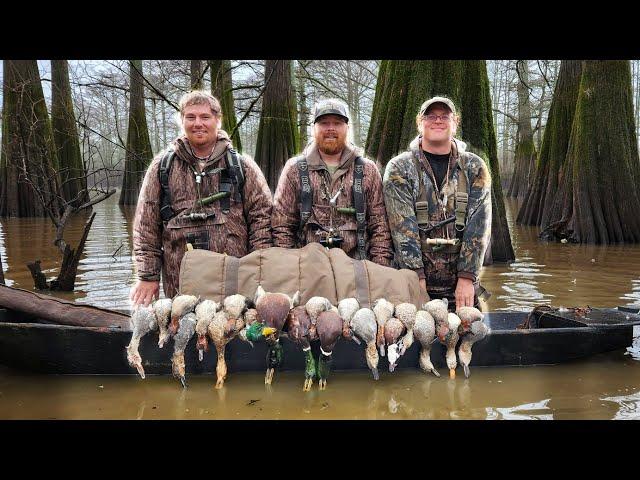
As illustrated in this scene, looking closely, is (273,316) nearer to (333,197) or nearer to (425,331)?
(425,331)

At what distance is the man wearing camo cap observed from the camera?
5590mm

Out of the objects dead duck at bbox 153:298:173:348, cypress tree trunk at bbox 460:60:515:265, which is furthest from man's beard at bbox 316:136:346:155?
cypress tree trunk at bbox 460:60:515:265

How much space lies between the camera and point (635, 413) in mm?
4410

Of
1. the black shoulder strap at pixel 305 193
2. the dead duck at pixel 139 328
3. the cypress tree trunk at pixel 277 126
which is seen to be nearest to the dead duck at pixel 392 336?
the black shoulder strap at pixel 305 193

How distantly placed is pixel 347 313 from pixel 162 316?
145 centimetres

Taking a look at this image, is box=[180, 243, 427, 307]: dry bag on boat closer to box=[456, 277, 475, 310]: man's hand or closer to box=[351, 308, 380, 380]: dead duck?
box=[351, 308, 380, 380]: dead duck

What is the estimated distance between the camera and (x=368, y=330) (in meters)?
4.82

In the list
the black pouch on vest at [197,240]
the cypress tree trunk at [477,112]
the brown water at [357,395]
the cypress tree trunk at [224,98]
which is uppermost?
the cypress tree trunk at [224,98]

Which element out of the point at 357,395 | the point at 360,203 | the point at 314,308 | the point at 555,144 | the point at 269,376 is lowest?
the point at 357,395

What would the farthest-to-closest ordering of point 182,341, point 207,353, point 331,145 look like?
1. point 331,145
2. point 207,353
3. point 182,341

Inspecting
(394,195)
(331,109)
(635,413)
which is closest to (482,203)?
(394,195)

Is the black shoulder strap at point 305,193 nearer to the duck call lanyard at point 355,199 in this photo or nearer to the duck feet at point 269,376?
the duck call lanyard at point 355,199

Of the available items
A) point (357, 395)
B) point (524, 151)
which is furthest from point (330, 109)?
point (524, 151)

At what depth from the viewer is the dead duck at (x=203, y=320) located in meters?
4.83
